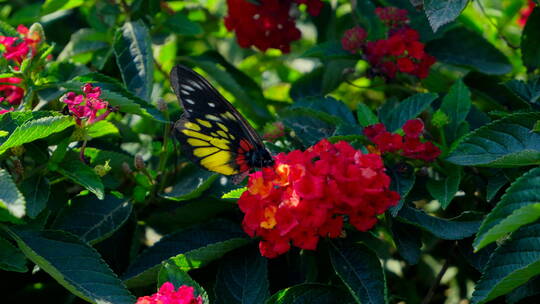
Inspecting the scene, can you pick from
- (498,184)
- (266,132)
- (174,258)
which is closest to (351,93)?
(266,132)

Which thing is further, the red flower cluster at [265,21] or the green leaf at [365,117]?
the red flower cluster at [265,21]

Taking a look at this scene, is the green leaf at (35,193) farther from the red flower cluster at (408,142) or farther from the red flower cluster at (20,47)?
the red flower cluster at (408,142)

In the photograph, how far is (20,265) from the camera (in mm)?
1628

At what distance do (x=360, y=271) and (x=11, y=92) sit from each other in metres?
1.04

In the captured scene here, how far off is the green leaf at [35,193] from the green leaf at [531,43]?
1.42 meters

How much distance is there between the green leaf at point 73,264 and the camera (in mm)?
1576

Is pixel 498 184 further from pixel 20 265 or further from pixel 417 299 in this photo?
pixel 20 265

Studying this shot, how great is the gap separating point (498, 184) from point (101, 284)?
3.21 ft

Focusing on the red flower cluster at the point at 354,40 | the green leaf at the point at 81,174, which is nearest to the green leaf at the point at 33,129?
the green leaf at the point at 81,174

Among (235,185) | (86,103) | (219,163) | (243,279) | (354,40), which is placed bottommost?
(243,279)

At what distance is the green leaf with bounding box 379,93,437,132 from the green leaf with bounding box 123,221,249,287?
19.9 inches

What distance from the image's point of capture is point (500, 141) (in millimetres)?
1676

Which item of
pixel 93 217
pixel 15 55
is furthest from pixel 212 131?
pixel 15 55

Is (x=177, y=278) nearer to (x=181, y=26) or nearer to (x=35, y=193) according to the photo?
(x=35, y=193)
